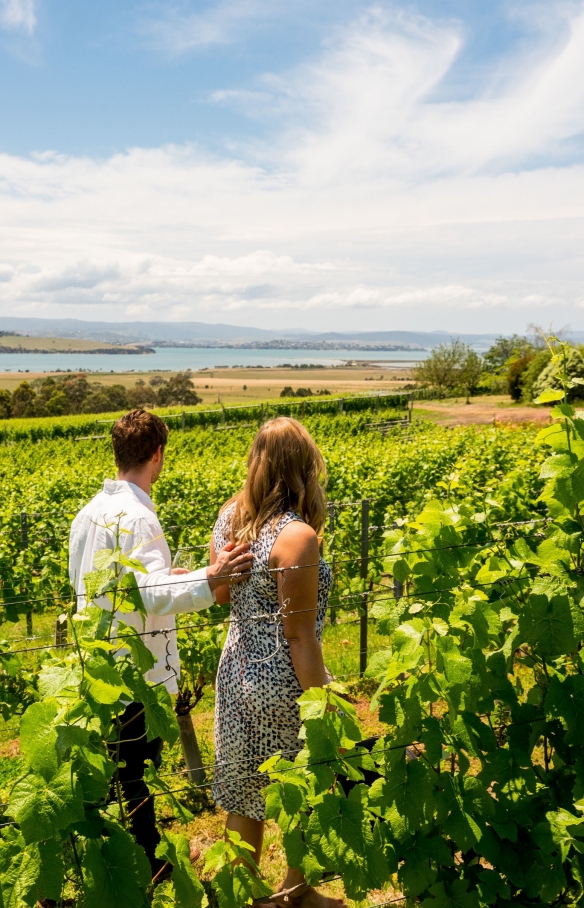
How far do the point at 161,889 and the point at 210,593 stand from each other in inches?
33.9

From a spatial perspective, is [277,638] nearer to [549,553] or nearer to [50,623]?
[549,553]

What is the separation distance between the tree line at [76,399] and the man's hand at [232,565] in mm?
49274

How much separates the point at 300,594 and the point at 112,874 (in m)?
0.97

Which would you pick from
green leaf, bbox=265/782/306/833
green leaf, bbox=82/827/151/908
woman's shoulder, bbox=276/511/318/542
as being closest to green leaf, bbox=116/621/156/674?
green leaf, bbox=82/827/151/908

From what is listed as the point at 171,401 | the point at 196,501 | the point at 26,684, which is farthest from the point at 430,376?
the point at 26,684

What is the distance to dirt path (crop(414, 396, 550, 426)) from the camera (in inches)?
1179

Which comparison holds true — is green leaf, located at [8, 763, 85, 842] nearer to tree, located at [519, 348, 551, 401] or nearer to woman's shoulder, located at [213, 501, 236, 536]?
woman's shoulder, located at [213, 501, 236, 536]

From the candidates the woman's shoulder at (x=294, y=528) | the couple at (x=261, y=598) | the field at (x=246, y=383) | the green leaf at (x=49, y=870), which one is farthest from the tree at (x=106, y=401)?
the green leaf at (x=49, y=870)

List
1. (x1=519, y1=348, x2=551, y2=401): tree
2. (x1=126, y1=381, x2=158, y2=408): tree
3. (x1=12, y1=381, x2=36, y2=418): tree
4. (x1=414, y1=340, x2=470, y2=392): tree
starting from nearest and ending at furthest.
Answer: (x1=519, y1=348, x2=551, y2=401): tree, (x1=12, y1=381, x2=36, y2=418): tree, (x1=414, y1=340, x2=470, y2=392): tree, (x1=126, y1=381, x2=158, y2=408): tree

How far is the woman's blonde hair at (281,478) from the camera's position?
91.4 inches

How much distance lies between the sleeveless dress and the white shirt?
18 centimetres

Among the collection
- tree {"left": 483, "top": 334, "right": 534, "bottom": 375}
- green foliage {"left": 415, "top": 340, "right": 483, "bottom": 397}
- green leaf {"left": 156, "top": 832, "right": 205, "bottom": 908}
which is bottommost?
green leaf {"left": 156, "top": 832, "right": 205, "bottom": 908}

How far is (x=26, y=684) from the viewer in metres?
4.10

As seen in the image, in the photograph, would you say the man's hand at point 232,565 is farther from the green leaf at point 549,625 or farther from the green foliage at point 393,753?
the green leaf at point 549,625
